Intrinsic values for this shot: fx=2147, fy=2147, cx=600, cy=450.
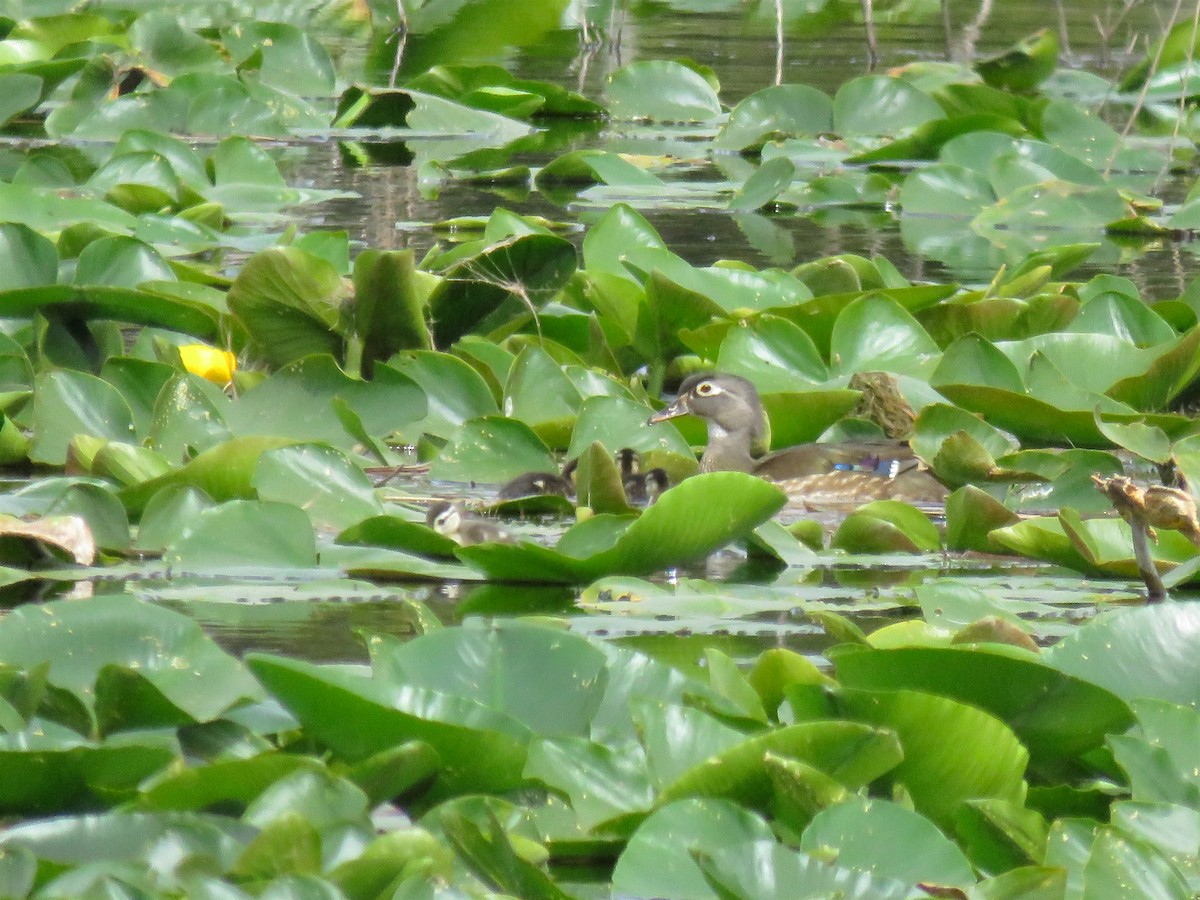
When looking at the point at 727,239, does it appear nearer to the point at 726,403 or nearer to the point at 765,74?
the point at 726,403

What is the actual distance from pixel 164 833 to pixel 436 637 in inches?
20.7

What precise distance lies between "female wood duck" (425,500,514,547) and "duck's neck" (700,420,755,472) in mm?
793

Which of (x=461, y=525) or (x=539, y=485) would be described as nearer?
(x=461, y=525)

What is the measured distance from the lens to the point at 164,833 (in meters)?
2.18

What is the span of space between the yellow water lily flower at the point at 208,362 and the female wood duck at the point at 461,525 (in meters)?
1.20

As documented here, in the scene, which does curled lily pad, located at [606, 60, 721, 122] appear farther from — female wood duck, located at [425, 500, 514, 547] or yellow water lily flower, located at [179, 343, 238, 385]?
female wood duck, located at [425, 500, 514, 547]

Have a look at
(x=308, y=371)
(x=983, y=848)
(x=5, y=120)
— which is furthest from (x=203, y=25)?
(x=983, y=848)

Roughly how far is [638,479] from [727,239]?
3348 millimetres

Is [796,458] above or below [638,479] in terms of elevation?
below

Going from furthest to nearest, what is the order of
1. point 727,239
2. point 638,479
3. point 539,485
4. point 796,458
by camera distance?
point 727,239 < point 796,458 < point 638,479 < point 539,485

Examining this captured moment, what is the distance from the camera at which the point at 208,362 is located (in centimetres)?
516

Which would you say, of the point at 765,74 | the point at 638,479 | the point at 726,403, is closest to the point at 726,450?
the point at 726,403

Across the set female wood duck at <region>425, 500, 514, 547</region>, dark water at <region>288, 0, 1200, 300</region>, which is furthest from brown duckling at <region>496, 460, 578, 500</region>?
dark water at <region>288, 0, 1200, 300</region>

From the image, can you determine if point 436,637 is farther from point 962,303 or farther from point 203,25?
point 203,25
